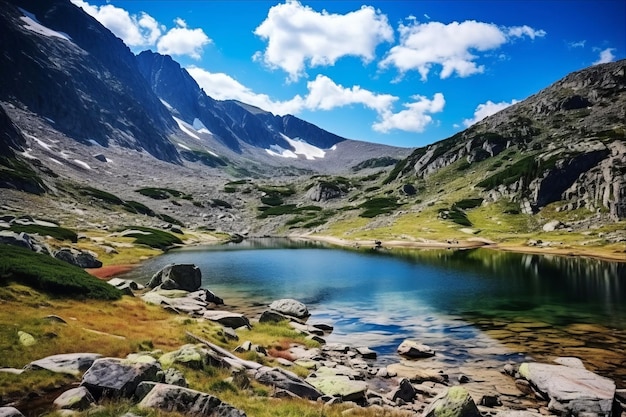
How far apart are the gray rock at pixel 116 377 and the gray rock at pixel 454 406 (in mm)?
12307

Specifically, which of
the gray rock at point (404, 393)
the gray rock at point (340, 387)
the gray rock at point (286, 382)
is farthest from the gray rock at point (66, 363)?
the gray rock at point (404, 393)

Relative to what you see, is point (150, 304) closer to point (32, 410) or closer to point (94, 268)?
point (32, 410)

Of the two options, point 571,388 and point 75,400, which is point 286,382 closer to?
point 75,400

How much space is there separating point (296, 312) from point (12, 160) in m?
206

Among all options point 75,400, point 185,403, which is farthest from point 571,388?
point 75,400

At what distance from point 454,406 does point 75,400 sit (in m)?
15.3

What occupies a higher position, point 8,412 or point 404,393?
point 8,412

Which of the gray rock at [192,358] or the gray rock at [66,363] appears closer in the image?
the gray rock at [66,363]

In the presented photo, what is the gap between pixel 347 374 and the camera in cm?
2672

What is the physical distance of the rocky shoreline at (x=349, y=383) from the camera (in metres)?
15.8

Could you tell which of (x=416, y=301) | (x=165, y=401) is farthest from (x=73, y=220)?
(x=165, y=401)

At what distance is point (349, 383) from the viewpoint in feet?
77.2

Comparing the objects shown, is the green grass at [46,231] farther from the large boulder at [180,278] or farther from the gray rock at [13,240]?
the large boulder at [180,278]

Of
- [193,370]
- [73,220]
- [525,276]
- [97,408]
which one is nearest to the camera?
[97,408]
